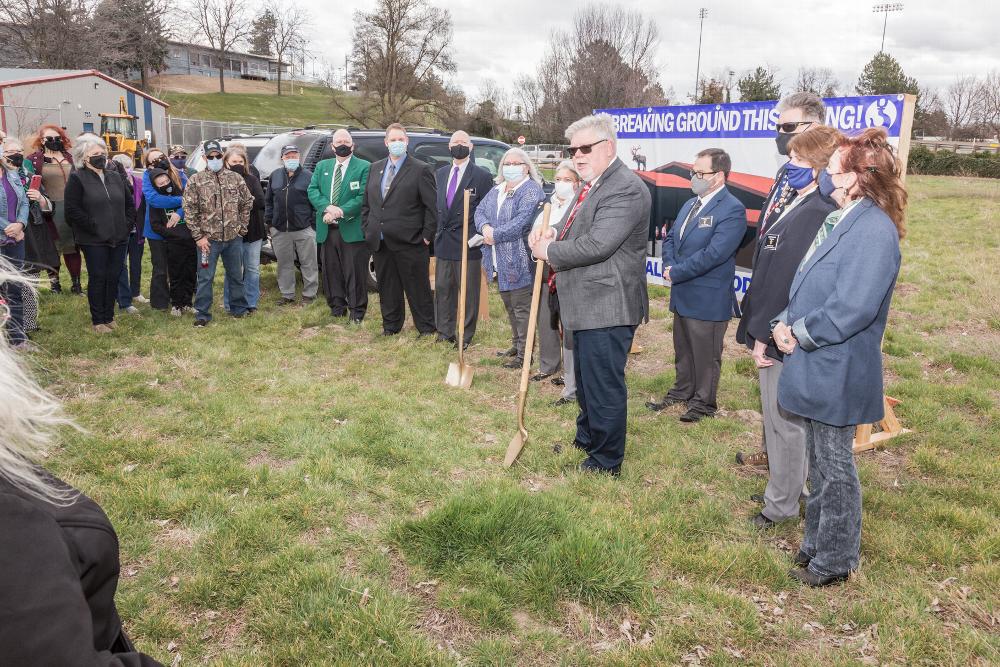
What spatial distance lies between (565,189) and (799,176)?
104 inches

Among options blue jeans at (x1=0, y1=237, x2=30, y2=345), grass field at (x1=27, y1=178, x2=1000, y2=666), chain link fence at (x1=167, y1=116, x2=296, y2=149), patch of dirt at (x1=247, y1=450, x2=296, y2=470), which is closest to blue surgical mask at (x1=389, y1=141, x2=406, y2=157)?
grass field at (x1=27, y1=178, x2=1000, y2=666)

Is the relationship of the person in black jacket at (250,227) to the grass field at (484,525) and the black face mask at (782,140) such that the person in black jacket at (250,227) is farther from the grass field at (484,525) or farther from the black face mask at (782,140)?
the black face mask at (782,140)

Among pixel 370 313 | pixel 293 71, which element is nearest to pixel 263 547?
pixel 370 313

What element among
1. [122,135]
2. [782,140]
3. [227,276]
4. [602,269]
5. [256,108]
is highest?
[256,108]

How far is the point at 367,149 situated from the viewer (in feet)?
31.3

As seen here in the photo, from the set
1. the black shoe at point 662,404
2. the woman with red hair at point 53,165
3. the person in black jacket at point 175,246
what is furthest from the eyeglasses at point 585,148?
the woman with red hair at point 53,165

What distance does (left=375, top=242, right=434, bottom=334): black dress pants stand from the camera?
821cm

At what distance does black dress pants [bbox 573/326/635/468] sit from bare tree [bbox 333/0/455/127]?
4107cm

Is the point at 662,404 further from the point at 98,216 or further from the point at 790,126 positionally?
the point at 98,216

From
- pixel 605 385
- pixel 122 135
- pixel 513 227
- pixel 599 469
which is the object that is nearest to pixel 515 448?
pixel 599 469

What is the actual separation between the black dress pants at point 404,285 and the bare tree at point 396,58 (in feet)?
121

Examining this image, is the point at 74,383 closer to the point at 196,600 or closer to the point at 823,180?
the point at 196,600

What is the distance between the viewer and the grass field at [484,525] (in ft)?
10.4

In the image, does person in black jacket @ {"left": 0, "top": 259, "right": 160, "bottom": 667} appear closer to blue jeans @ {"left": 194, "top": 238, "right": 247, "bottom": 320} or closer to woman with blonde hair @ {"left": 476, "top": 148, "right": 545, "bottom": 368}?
woman with blonde hair @ {"left": 476, "top": 148, "right": 545, "bottom": 368}
